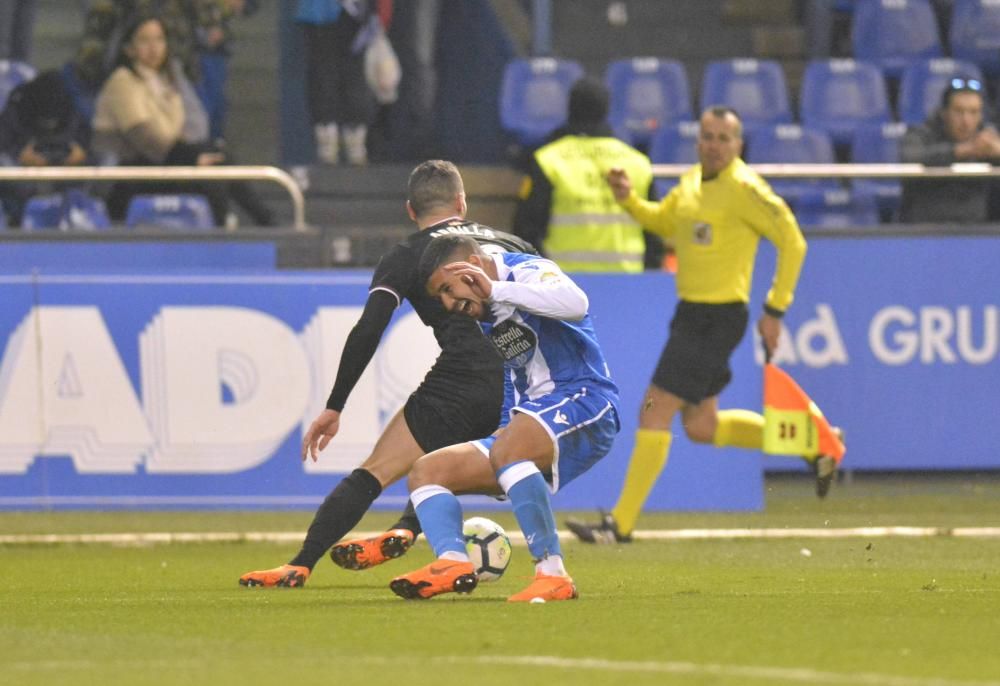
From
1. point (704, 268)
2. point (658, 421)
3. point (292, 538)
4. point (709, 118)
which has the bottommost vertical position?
point (292, 538)

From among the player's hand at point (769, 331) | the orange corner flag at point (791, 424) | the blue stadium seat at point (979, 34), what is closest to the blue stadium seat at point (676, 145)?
the blue stadium seat at point (979, 34)

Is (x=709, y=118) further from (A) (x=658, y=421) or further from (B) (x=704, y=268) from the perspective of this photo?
(A) (x=658, y=421)

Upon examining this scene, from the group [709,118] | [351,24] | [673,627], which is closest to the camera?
[673,627]

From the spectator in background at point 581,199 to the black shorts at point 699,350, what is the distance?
5.78 ft

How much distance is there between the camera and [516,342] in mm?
8062

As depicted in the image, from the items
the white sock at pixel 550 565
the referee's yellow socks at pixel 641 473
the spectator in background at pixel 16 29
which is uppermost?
the spectator in background at pixel 16 29

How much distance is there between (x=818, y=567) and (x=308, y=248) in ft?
14.8

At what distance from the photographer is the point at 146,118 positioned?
1450cm

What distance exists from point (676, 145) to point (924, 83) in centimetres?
237

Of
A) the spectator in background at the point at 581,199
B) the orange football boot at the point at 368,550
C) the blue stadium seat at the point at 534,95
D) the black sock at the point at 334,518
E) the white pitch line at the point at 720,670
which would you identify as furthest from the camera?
the blue stadium seat at the point at 534,95

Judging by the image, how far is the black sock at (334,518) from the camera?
8992mm

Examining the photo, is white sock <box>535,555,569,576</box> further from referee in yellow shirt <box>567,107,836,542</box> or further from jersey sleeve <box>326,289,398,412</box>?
referee in yellow shirt <box>567,107,836,542</box>

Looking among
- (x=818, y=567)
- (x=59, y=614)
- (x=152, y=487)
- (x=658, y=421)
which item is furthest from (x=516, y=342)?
(x=152, y=487)

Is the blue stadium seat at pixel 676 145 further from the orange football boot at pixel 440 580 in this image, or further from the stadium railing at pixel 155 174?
the orange football boot at pixel 440 580
